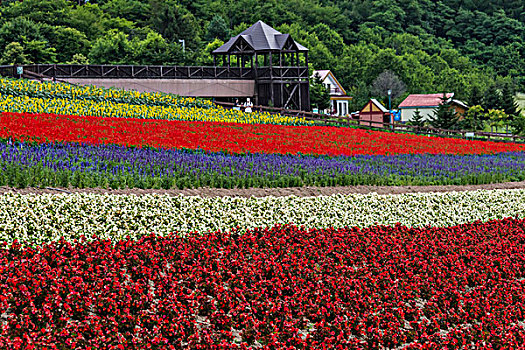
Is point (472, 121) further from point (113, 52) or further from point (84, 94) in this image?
point (84, 94)

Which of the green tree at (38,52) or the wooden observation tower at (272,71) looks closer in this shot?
the wooden observation tower at (272,71)

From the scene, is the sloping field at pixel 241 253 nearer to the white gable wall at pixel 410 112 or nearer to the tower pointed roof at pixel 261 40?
the tower pointed roof at pixel 261 40

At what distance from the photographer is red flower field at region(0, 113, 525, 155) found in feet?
62.1

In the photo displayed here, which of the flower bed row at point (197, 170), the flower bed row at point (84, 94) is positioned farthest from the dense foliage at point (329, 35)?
the flower bed row at point (197, 170)

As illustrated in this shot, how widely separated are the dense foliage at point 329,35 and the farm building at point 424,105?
1975 mm

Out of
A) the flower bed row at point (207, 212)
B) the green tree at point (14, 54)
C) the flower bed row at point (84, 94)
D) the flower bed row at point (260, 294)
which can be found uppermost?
the green tree at point (14, 54)

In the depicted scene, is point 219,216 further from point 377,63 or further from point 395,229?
point 377,63

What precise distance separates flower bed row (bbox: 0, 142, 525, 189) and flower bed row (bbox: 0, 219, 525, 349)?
3219mm

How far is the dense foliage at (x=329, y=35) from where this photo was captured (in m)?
54.2

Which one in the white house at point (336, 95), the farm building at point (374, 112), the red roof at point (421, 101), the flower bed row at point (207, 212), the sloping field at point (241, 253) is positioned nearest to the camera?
the sloping field at point (241, 253)

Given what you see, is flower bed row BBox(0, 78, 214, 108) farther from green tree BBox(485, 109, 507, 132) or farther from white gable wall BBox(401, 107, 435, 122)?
white gable wall BBox(401, 107, 435, 122)

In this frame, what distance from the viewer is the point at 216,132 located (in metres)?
24.1

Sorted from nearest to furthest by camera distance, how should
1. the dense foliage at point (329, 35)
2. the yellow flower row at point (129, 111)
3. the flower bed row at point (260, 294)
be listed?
the flower bed row at point (260, 294)
the yellow flower row at point (129, 111)
the dense foliage at point (329, 35)

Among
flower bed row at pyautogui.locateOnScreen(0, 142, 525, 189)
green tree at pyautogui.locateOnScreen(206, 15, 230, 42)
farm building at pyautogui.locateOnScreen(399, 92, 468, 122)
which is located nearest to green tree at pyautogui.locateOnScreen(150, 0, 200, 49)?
green tree at pyautogui.locateOnScreen(206, 15, 230, 42)
